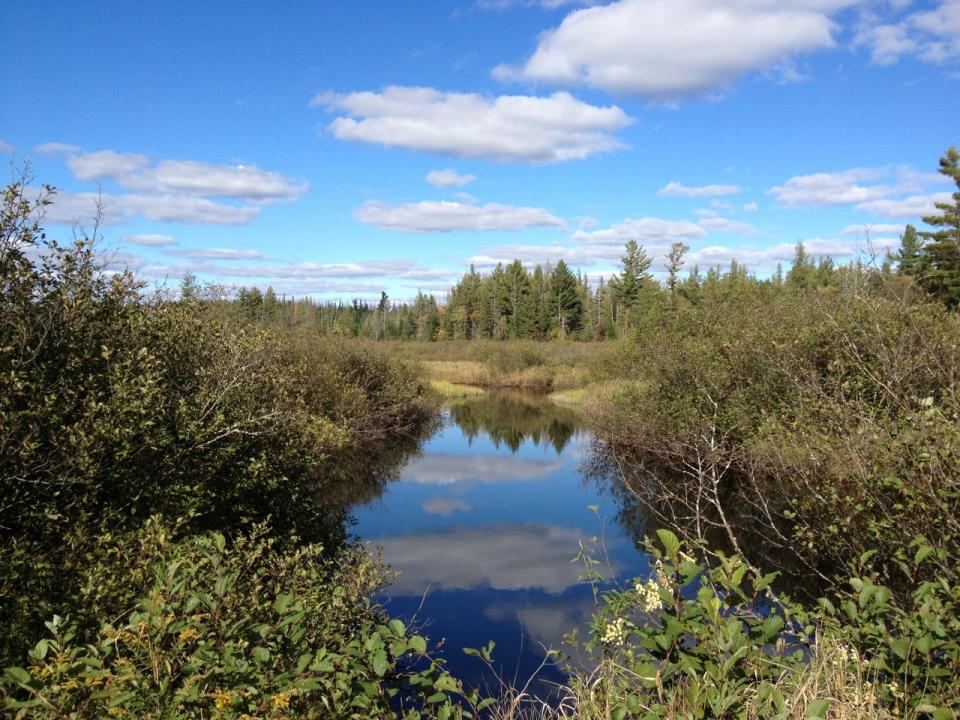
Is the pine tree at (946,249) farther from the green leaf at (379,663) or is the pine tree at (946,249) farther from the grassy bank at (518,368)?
the green leaf at (379,663)

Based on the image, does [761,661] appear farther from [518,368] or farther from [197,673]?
[518,368]

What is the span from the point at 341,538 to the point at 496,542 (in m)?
5.74

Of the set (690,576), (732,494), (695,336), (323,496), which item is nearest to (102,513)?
(690,576)

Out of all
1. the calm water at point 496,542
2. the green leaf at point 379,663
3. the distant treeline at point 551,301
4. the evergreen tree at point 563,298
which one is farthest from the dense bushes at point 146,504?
the evergreen tree at point 563,298

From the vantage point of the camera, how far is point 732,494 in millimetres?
→ 21062

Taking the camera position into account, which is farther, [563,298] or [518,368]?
[563,298]

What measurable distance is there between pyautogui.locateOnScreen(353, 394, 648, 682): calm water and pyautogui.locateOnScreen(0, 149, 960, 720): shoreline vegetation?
1257 millimetres

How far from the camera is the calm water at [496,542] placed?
42.2 ft

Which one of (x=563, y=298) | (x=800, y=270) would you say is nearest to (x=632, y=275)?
(x=563, y=298)

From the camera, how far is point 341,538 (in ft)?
46.5

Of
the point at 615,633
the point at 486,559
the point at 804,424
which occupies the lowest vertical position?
the point at 486,559

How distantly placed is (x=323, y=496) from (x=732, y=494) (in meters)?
14.4

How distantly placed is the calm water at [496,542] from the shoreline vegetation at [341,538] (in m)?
1.26

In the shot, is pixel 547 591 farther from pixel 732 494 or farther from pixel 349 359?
pixel 349 359
